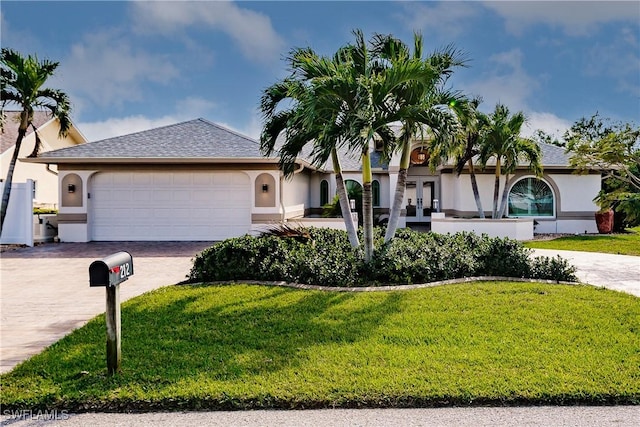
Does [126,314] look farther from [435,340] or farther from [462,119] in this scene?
[462,119]

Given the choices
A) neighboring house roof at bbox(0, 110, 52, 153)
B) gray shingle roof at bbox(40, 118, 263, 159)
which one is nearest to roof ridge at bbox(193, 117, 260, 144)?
gray shingle roof at bbox(40, 118, 263, 159)

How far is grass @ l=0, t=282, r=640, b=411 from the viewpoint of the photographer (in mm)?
3658

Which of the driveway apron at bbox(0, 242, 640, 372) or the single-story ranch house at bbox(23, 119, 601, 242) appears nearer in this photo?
the driveway apron at bbox(0, 242, 640, 372)

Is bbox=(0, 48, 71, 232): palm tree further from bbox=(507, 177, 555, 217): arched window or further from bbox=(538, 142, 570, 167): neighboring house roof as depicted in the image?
bbox=(538, 142, 570, 167): neighboring house roof

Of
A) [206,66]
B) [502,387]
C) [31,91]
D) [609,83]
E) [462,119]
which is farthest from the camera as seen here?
[609,83]

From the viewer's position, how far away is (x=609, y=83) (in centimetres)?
2353

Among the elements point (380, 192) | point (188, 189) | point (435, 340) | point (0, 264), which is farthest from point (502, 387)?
point (380, 192)

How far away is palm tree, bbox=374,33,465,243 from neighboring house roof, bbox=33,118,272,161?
24.8 ft

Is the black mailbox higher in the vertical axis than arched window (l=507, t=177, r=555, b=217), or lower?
lower

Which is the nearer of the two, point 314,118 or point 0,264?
point 314,118

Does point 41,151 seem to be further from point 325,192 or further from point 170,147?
point 325,192

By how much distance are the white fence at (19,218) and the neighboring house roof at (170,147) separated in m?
1.36

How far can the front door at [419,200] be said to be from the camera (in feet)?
72.1

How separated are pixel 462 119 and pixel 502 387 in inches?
213
